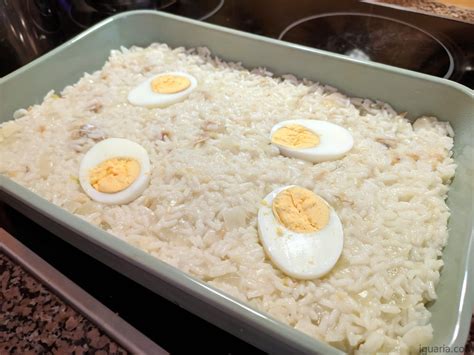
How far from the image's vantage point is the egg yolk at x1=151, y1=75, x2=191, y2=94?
71.3 inches

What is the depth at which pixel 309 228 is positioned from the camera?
1.17m

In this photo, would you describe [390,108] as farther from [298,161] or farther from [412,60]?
[298,161]

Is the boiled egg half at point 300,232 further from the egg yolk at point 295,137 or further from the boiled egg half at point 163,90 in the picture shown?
the boiled egg half at point 163,90

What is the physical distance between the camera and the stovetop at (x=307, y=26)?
1.82m

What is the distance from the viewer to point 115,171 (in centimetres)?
143

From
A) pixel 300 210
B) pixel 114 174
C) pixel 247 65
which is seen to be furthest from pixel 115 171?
pixel 247 65

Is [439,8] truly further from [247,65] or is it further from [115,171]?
[115,171]

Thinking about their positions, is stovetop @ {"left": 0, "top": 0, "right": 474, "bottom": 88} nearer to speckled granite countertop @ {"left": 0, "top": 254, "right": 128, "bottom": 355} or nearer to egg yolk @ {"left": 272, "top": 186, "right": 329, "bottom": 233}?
egg yolk @ {"left": 272, "top": 186, "right": 329, "bottom": 233}

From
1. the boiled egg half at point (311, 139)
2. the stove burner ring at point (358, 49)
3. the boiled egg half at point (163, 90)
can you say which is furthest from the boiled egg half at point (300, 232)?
the stove burner ring at point (358, 49)

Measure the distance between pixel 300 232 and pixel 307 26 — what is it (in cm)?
133

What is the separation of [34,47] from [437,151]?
6.26 ft

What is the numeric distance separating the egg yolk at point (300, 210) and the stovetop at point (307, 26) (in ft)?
2.94

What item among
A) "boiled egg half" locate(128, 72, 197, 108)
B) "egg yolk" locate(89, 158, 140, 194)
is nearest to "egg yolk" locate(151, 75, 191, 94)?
"boiled egg half" locate(128, 72, 197, 108)

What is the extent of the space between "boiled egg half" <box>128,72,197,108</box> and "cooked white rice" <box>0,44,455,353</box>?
42 mm
